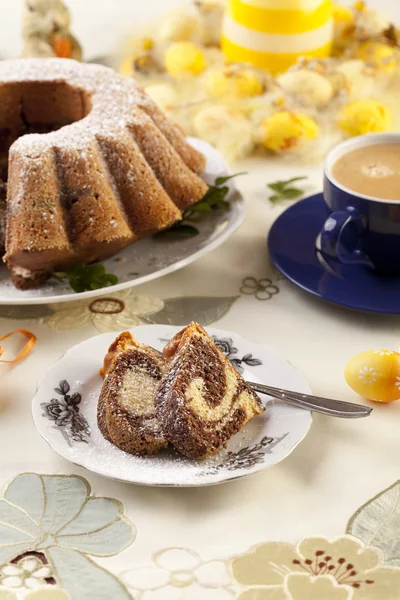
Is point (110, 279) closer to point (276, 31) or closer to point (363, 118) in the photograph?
point (363, 118)

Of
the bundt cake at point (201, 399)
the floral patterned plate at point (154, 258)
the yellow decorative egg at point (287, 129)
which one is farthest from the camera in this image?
the yellow decorative egg at point (287, 129)

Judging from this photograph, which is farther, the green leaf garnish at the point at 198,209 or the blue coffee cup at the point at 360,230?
the green leaf garnish at the point at 198,209

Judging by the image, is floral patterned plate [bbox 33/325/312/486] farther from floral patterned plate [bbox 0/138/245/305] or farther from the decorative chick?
the decorative chick

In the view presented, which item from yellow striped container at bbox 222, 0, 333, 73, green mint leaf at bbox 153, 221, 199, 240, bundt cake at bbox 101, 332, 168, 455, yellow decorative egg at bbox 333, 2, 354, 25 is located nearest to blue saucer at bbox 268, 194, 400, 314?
green mint leaf at bbox 153, 221, 199, 240

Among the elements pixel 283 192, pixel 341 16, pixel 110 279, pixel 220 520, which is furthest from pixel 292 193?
pixel 220 520

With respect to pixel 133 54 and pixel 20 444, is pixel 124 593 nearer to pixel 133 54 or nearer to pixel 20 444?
pixel 20 444

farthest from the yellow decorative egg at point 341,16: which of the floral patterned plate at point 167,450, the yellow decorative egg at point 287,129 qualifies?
the floral patterned plate at point 167,450

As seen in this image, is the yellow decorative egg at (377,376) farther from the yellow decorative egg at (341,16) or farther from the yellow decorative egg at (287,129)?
the yellow decorative egg at (341,16)
